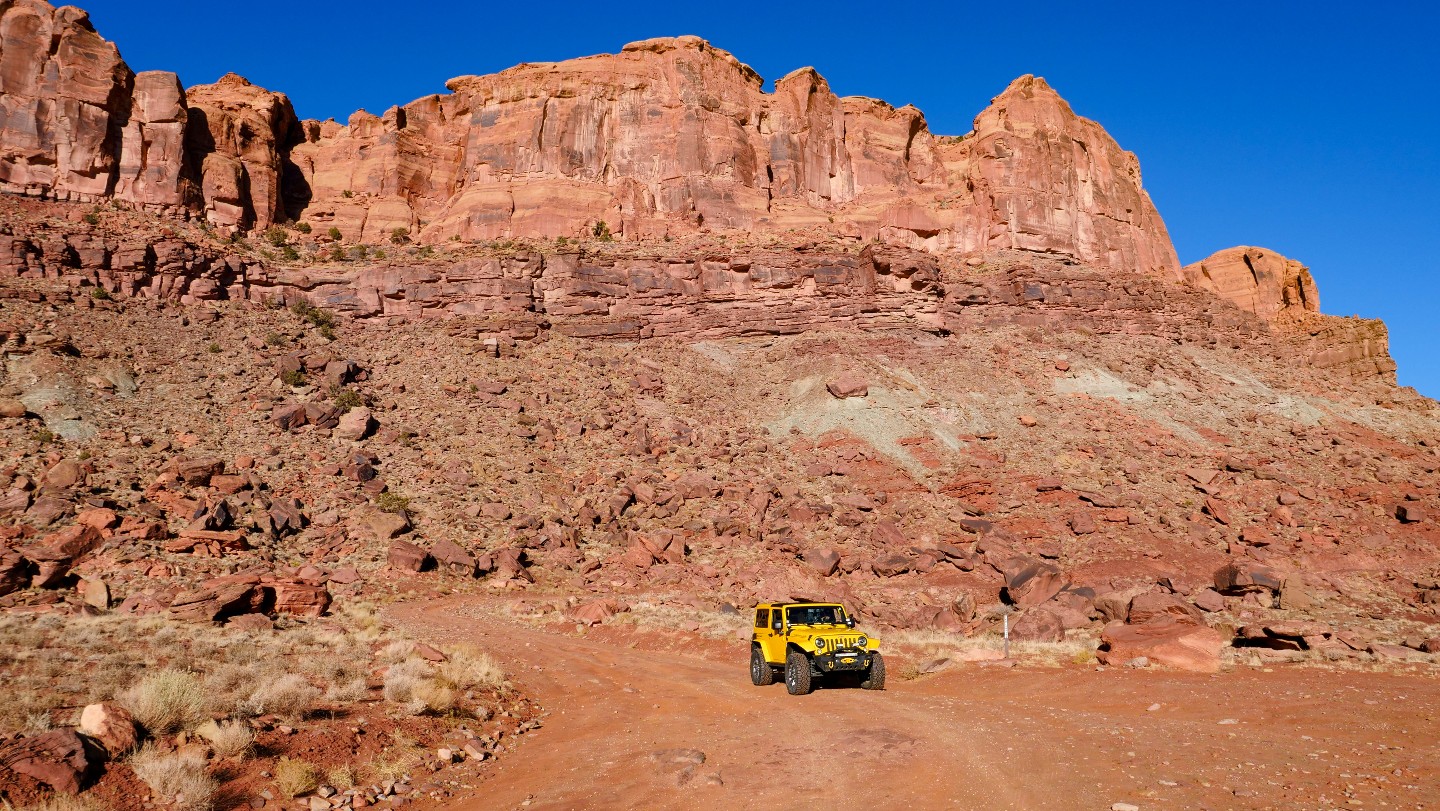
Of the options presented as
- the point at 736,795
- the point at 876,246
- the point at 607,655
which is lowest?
the point at 607,655

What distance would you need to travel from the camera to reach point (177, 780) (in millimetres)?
7430

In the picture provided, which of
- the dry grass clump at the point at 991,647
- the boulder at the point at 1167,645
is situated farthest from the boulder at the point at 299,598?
the boulder at the point at 1167,645

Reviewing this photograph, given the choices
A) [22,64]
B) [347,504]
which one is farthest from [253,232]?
[347,504]

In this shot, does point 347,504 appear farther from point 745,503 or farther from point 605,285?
point 605,285

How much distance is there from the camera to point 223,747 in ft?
28.0

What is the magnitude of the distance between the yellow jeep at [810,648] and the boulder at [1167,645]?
545 centimetres

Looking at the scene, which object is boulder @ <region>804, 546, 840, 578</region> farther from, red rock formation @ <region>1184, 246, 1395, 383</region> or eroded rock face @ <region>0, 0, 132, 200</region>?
red rock formation @ <region>1184, 246, 1395, 383</region>

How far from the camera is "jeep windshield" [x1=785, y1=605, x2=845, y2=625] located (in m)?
14.6

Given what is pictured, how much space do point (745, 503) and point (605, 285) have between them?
68.5 ft

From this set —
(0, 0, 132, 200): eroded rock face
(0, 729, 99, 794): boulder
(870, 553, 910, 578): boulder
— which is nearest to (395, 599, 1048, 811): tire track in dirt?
(0, 729, 99, 794): boulder

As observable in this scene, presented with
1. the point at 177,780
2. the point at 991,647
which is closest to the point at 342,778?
the point at 177,780

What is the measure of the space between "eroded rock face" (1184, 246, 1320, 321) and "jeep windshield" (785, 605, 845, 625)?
60389 mm

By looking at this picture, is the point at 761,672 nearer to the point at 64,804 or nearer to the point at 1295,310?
the point at 64,804

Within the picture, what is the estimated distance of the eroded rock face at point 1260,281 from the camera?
60844mm
